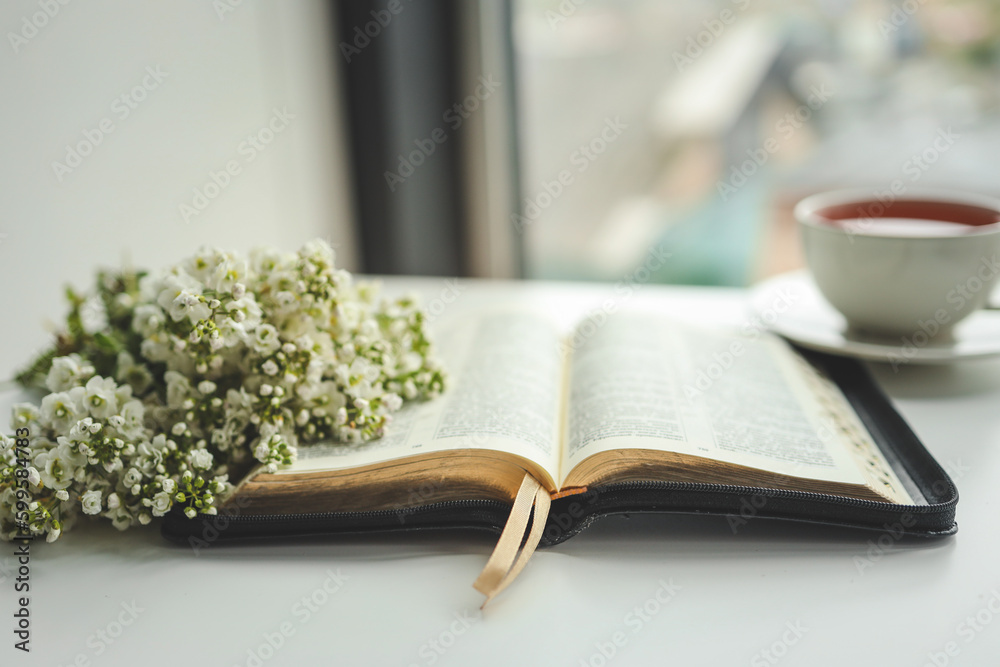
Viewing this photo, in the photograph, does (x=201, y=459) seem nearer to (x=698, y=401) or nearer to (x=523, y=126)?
(x=698, y=401)

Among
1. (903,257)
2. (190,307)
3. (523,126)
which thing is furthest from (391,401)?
(523,126)

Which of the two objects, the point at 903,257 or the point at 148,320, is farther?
the point at 903,257

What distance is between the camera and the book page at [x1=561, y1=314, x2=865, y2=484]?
63cm

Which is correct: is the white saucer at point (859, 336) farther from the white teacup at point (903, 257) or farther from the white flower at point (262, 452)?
the white flower at point (262, 452)

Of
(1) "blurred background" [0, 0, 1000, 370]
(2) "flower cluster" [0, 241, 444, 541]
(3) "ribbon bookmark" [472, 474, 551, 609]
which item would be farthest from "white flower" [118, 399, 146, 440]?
(1) "blurred background" [0, 0, 1000, 370]

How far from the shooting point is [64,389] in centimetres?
65

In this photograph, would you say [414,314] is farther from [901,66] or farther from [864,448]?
[901,66]

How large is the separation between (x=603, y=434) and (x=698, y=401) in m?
0.13

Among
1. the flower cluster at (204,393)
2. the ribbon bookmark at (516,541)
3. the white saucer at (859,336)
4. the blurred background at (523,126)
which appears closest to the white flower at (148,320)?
the flower cluster at (204,393)

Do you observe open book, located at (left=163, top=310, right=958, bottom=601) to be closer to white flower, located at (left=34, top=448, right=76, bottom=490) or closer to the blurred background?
white flower, located at (left=34, top=448, right=76, bottom=490)

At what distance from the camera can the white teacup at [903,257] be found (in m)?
0.81

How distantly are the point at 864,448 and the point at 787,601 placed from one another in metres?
0.21

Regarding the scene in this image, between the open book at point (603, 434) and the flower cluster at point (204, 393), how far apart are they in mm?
39

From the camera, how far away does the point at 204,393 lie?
→ 664mm
